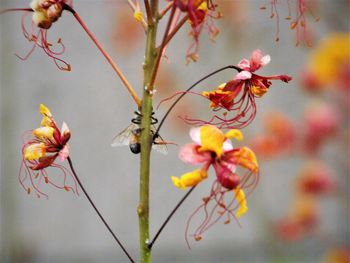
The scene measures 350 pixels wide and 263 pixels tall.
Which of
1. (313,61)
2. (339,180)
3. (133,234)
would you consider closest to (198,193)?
(133,234)

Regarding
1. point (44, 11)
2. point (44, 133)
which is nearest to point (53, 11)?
point (44, 11)

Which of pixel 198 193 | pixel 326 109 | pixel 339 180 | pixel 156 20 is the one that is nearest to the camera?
pixel 156 20

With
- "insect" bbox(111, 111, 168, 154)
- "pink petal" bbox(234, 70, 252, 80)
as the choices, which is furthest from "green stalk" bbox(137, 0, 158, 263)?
"pink petal" bbox(234, 70, 252, 80)

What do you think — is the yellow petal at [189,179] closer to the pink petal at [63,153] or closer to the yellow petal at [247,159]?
the yellow petal at [247,159]

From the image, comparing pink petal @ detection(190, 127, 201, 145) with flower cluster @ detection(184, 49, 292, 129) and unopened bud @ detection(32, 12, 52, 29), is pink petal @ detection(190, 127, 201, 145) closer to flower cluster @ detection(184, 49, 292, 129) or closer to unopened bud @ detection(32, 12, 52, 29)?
flower cluster @ detection(184, 49, 292, 129)

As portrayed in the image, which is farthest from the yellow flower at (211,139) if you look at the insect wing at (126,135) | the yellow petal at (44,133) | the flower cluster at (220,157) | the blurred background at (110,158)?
the blurred background at (110,158)

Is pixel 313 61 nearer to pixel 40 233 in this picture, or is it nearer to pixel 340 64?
pixel 340 64

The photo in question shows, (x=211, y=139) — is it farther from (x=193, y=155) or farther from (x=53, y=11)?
(x=53, y=11)
